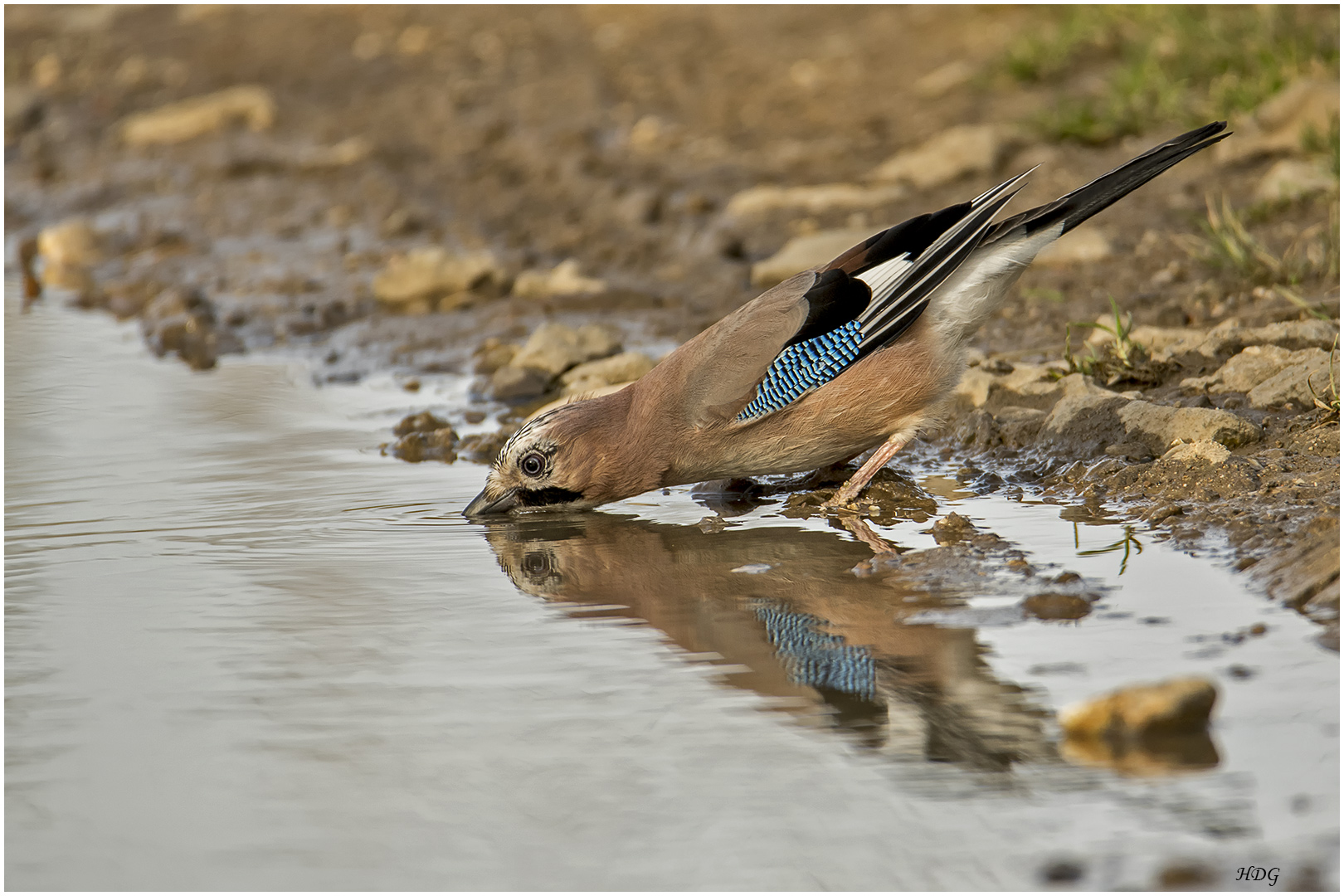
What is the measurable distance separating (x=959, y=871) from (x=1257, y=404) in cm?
344

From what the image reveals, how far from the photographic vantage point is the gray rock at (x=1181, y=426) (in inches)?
197

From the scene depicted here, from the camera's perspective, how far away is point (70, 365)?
797 centimetres

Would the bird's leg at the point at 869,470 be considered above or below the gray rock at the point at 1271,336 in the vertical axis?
below

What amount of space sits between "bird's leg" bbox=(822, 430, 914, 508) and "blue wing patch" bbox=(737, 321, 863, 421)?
0.37 meters

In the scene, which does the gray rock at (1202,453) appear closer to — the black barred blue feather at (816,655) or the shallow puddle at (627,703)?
the shallow puddle at (627,703)

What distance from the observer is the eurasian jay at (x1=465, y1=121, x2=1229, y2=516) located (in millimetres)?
5160

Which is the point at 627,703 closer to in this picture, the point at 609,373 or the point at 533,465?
the point at 533,465

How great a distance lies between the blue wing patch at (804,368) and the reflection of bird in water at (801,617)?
1.66ft

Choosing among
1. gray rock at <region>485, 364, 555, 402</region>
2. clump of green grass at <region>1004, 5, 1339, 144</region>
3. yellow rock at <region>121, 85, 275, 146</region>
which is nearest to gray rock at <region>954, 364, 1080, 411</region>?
gray rock at <region>485, 364, 555, 402</region>

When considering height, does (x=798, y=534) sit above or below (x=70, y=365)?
below

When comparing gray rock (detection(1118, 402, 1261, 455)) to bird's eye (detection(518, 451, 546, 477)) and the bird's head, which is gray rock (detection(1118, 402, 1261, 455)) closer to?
the bird's head

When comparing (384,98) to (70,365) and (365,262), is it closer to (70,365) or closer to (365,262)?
(365,262)

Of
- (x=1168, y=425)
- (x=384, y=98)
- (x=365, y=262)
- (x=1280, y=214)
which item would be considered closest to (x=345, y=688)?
(x=1168, y=425)

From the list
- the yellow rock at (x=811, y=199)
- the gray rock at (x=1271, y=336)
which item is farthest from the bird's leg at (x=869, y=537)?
the yellow rock at (x=811, y=199)
